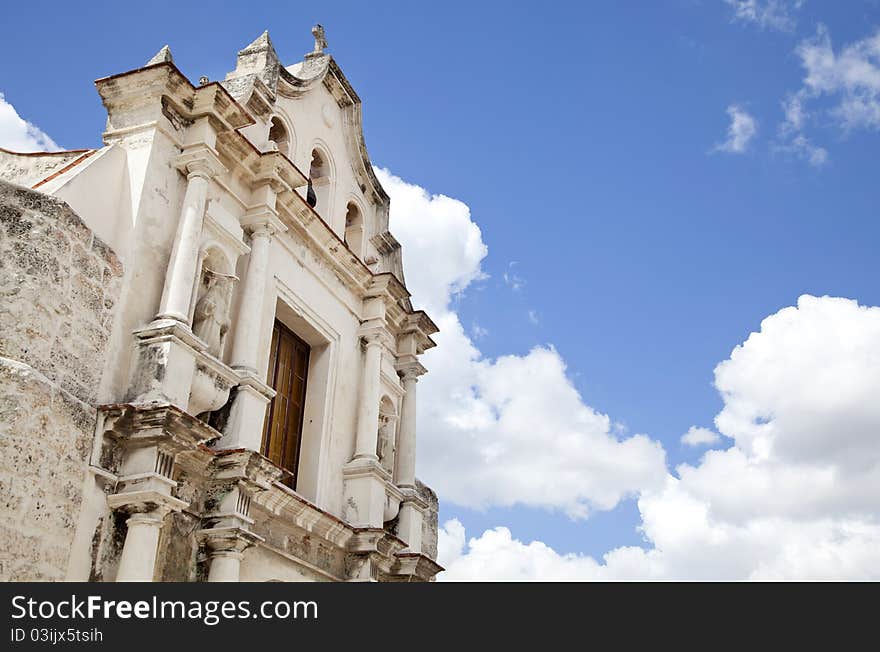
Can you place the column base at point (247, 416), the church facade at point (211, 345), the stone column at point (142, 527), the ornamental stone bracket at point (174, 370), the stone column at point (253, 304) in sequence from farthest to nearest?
the stone column at point (253, 304)
the column base at point (247, 416)
the ornamental stone bracket at point (174, 370)
the stone column at point (142, 527)
the church facade at point (211, 345)

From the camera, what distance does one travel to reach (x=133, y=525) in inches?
314

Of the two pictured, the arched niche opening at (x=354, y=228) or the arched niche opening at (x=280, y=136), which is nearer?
the arched niche opening at (x=280, y=136)

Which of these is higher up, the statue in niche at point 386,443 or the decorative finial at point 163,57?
the decorative finial at point 163,57

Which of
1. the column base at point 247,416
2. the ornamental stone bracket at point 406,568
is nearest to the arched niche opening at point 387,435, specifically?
the ornamental stone bracket at point 406,568

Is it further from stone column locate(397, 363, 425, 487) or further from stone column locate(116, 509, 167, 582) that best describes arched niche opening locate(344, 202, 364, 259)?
stone column locate(116, 509, 167, 582)

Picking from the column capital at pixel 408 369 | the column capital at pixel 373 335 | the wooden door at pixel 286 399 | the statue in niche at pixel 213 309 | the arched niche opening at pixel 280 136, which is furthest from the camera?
the column capital at pixel 408 369

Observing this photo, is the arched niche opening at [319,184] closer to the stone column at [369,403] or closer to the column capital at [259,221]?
the stone column at [369,403]

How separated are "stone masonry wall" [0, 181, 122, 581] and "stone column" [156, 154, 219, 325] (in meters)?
0.68

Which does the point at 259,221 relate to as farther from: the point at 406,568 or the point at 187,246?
the point at 406,568

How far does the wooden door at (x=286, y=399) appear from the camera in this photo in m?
11.7

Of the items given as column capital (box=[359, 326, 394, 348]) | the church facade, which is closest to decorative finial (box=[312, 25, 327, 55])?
the church facade

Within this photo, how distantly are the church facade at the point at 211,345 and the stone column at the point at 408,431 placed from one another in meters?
0.03
